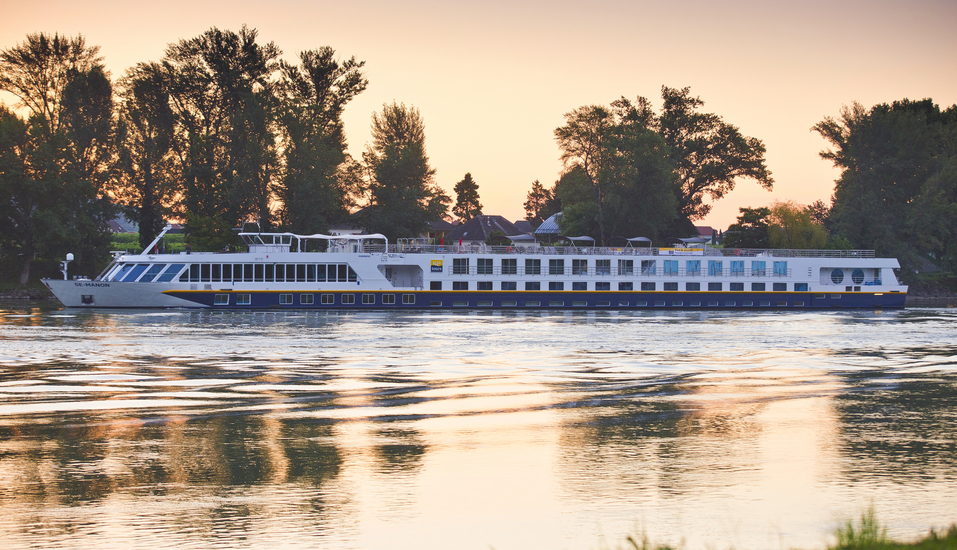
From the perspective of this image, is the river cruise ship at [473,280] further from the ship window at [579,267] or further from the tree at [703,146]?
the tree at [703,146]

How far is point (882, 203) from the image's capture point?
105 m

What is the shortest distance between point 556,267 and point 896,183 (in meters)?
61.9

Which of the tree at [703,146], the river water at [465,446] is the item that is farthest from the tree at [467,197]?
the river water at [465,446]

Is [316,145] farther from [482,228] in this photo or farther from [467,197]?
[467,197]

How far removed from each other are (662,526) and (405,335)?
32.7 metres

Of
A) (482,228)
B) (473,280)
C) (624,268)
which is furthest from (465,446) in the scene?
(482,228)

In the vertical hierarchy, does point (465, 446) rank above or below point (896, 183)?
below

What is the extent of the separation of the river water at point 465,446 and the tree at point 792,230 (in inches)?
2977

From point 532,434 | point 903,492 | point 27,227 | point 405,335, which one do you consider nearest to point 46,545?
point 532,434

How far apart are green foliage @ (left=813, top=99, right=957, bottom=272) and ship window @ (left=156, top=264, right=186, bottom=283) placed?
7777 cm

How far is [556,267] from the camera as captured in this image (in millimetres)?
70375

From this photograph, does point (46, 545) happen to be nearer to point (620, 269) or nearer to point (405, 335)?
point (405, 335)

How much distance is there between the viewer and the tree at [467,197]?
185250 mm

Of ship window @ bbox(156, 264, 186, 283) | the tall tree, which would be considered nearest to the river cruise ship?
ship window @ bbox(156, 264, 186, 283)
